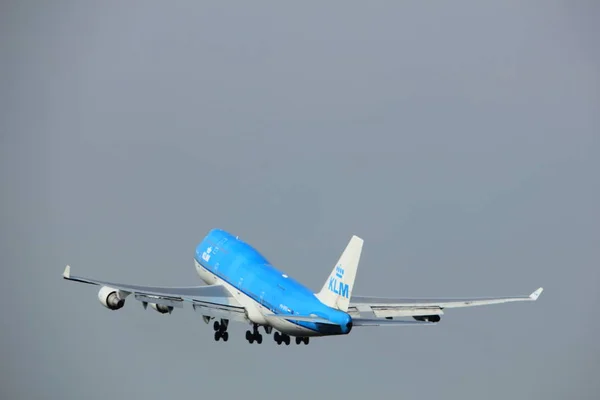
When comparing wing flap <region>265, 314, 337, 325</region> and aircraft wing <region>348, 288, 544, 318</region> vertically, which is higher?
aircraft wing <region>348, 288, 544, 318</region>

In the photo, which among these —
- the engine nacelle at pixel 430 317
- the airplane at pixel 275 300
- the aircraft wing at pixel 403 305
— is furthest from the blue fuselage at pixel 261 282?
the engine nacelle at pixel 430 317

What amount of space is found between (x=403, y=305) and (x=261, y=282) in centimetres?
1113

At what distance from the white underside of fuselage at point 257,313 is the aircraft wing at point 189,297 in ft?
1.58

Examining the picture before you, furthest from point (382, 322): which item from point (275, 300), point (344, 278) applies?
point (275, 300)

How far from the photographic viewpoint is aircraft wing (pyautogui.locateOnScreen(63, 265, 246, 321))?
10356cm

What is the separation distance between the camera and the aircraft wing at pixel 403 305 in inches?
4077

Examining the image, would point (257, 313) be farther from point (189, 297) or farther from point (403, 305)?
point (403, 305)

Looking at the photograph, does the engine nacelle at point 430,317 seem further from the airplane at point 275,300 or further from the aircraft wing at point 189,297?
the aircraft wing at point 189,297

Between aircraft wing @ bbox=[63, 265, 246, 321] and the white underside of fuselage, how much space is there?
0.48 meters

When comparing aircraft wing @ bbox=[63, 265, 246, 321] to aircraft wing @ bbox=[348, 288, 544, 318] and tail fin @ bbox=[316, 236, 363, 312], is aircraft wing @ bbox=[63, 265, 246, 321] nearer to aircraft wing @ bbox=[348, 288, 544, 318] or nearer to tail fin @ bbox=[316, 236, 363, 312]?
aircraft wing @ bbox=[348, 288, 544, 318]

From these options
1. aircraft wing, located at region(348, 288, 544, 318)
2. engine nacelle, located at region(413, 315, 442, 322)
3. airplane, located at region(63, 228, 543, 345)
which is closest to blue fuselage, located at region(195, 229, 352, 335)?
airplane, located at region(63, 228, 543, 345)

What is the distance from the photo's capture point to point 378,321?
94500 mm

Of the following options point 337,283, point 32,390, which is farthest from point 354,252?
point 32,390

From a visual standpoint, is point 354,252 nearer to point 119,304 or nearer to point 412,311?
point 412,311
